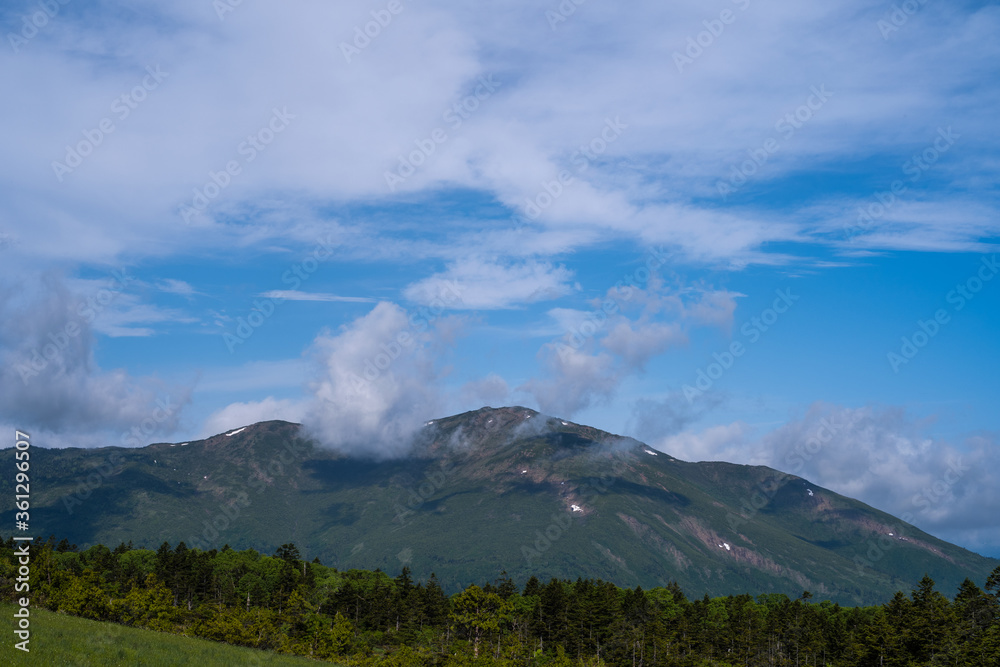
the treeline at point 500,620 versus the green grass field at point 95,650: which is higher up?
the green grass field at point 95,650

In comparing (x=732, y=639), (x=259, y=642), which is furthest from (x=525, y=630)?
(x=259, y=642)

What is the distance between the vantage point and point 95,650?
30266mm

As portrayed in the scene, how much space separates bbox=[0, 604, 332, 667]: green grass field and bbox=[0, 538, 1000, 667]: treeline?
92.5 ft

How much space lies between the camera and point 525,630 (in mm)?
142625

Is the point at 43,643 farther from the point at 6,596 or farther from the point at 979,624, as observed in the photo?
the point at 979,624

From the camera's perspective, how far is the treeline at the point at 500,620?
8388 cm

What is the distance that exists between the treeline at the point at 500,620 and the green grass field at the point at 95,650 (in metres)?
28.2

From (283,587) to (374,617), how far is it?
1142 inches

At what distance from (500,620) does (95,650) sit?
11566 cm

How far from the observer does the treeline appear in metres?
83.9

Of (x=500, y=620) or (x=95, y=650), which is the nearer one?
(x=95, y=650)

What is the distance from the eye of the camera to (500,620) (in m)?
136

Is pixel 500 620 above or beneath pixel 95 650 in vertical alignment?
beneath

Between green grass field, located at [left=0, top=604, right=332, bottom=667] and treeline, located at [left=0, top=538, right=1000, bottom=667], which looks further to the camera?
treeline, located at [left=0, top=538, right=1000, bottom=667]
